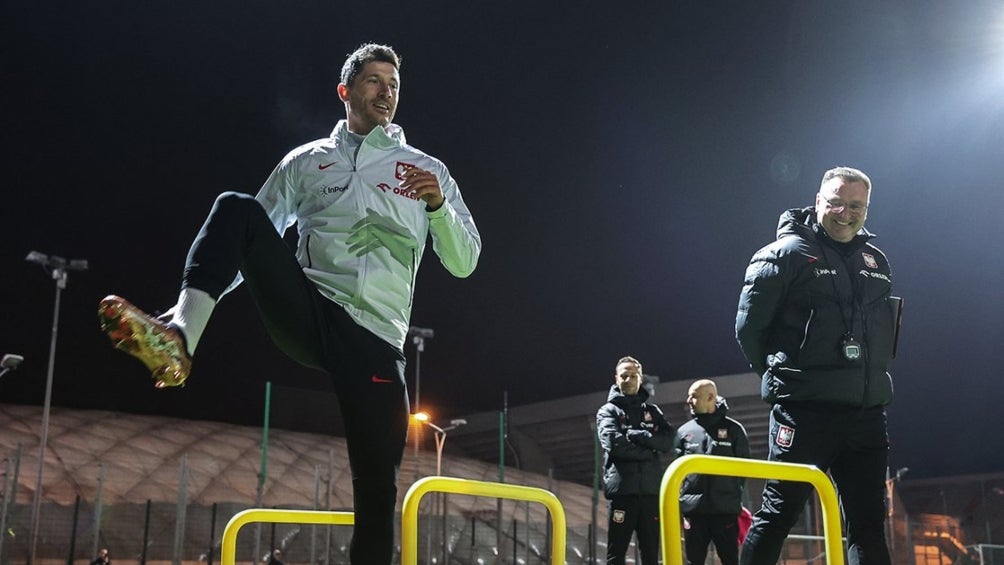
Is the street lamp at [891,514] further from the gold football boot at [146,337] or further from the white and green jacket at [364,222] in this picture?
the gold football boot at [146,337]

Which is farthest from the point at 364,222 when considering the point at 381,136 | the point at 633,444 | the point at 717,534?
the point at 717,534

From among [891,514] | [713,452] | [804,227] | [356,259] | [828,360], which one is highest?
[804,227]

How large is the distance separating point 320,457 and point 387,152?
136ft

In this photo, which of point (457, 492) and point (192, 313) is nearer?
point (192, 313)

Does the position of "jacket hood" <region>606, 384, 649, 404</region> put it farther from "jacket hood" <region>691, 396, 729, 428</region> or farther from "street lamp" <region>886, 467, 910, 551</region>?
"street lamp" <region>886, 467, 910, 551</region>

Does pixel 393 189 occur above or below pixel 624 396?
above

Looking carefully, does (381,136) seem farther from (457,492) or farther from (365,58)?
(457,492)

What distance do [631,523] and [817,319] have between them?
366 cm

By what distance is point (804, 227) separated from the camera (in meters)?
4.13

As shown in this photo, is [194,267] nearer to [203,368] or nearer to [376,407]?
[376,407]

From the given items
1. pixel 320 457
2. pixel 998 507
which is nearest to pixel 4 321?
pixel 320 457

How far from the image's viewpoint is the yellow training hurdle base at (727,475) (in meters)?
2.57

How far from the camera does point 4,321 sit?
3666 centimetres

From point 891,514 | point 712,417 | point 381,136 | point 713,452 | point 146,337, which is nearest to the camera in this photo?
point 146,337
